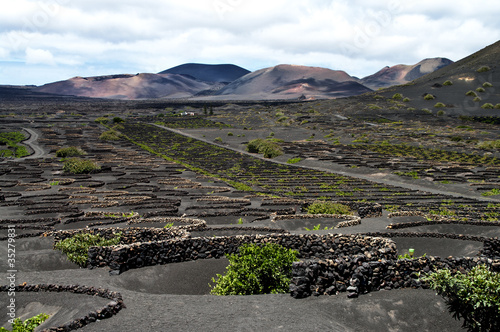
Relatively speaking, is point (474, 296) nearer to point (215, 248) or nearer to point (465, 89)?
point (215, 248)

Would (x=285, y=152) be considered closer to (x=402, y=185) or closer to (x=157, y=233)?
(x=402, y=185)

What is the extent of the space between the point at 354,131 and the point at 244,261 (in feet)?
322

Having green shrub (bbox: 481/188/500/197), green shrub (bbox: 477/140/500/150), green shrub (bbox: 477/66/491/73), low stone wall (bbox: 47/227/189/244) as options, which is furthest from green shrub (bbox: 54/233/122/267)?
green shrub (bbox: 477/66/491/73)

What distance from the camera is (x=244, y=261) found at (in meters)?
15.6

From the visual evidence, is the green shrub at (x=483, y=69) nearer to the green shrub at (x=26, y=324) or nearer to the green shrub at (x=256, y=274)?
the green shrub at (x=256, y=274)

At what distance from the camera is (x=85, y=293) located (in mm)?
14320

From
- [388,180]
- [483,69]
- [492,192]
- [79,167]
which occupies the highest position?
[483,69]

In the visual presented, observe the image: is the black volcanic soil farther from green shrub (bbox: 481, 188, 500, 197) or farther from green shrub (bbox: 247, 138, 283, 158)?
green shrub (bbox: 247, 138, 283, 158)

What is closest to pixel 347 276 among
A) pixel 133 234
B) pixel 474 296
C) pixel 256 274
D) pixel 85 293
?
pixel 256 274

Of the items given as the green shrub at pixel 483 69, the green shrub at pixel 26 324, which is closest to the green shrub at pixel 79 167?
the green shrub at pixel 26 324

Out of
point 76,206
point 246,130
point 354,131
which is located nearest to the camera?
point 76,206

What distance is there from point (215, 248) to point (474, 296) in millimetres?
11011

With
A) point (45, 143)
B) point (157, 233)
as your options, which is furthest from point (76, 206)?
point (45, 143)

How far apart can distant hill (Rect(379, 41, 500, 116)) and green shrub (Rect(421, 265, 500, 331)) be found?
130 metres
